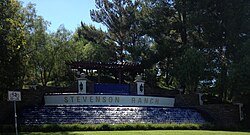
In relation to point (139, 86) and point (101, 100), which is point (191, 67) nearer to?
point (139, 86)

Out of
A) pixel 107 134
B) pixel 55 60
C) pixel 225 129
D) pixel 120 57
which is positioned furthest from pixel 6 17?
pixel 120 57

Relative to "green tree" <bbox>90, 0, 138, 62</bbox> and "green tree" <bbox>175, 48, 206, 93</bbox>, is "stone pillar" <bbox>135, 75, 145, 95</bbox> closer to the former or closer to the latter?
"green tree" <bbox>175, 48, 206, 93</bbox>

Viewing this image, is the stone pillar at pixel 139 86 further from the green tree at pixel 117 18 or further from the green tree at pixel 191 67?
the green tree at pixel 117 18

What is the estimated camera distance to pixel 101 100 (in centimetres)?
2608

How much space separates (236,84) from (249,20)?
646 cm

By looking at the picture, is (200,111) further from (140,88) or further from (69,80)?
(69,80)

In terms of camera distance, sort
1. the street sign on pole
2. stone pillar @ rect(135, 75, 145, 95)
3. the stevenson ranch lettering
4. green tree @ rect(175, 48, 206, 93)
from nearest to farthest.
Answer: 1. the street sign on pole
2. the stevenson ranch lettering
3. green tree @ rect(175, 48, 206, 93)
4. stone pillar @ rect(135, 75, 145, 95)

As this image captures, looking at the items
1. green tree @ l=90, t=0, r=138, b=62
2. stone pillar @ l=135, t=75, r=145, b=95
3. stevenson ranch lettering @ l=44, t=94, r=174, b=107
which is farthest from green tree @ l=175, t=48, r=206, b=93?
green tree @ l=90, t=0, r=138, b=62

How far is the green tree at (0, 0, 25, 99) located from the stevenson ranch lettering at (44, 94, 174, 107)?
5.15 metres

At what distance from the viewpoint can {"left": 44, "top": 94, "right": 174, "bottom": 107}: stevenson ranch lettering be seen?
84.9ft

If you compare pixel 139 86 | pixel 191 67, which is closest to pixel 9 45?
pixel 139 86

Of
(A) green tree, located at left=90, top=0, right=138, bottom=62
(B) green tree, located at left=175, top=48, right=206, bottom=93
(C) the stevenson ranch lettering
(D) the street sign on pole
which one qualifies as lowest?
(C) the stevenson ranch lettering

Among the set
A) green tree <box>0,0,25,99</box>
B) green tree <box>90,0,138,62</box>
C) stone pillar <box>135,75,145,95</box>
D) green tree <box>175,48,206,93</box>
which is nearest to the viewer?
green tree <box>0,0,25,99</box>

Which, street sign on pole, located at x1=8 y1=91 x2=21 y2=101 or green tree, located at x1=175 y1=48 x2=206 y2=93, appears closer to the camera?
street sign on pole, located at x1=8 y1=91 x2=21 y2=101
